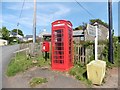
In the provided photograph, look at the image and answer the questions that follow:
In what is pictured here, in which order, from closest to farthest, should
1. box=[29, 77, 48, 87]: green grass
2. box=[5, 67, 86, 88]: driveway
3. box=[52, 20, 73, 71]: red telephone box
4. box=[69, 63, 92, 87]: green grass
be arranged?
1. box=[5, 67, 86, 88]: driveway
2. box=[29, 77, 48, 87]: green grass
3. box=[69, 63, 92, 87]: green grass
4. box=[52, 20, 73, 71]: red telephone box

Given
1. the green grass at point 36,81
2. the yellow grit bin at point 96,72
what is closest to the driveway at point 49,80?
the green grass at point 36,81

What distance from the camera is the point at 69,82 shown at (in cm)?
748

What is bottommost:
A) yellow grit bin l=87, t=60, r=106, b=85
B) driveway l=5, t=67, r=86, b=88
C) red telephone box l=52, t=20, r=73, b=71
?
driveway l=5, t=67, r=86, b=88

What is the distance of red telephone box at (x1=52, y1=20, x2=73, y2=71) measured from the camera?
Result: 936 cm

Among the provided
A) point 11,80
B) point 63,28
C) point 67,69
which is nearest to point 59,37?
point 63,28

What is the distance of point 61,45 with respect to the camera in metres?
9.53

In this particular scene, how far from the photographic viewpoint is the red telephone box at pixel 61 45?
9359 mm

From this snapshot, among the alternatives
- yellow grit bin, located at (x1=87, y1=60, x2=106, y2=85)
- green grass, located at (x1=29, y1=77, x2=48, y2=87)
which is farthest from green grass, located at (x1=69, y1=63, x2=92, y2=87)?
green grass, located at (x1=29, y1=77, x2=48, y2=87)

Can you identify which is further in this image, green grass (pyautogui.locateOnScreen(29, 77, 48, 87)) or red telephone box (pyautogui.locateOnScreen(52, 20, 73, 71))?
red telephone box (pyautogui.locateOnScreen(52, 20, 73, 71))

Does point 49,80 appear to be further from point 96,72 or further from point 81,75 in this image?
point 96,72

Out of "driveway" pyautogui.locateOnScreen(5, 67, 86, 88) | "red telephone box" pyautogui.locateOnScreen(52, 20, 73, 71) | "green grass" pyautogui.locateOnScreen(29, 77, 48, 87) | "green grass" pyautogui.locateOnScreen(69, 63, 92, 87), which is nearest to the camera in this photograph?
"driveway" pyautogui.locateOnScreen(5, 67, 86, 88)

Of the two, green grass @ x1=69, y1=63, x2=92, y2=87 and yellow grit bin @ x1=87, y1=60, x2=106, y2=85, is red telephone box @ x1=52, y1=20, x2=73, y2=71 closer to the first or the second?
green grass @ x1=69, y1=63, x2=92, y2=87

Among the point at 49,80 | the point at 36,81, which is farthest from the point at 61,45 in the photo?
the point at 36,81

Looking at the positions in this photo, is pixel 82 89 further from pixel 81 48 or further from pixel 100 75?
pixel 81 48
